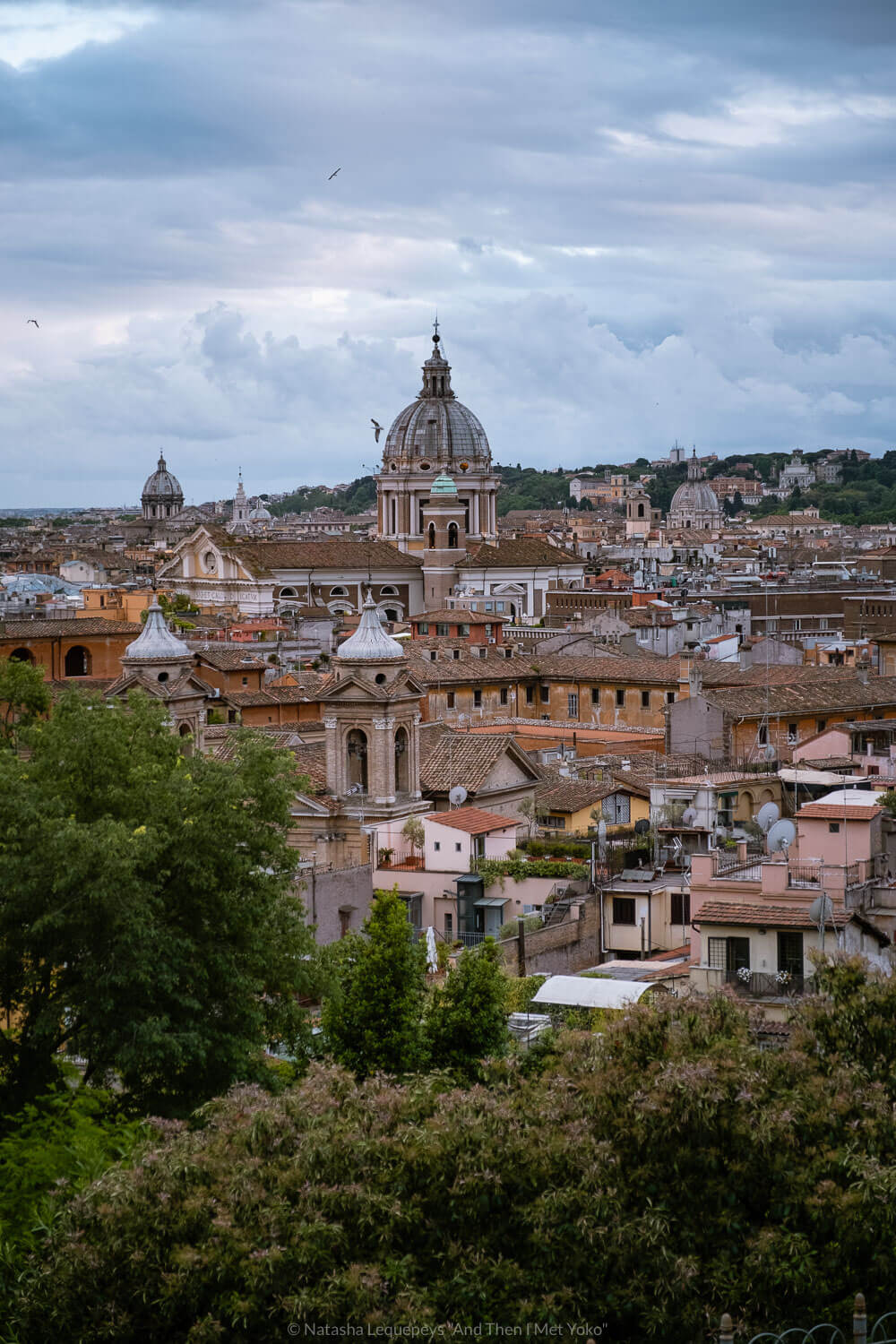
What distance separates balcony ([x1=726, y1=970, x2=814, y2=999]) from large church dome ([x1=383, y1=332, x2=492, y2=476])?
7586cm

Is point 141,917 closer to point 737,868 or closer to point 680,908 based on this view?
point 737,868

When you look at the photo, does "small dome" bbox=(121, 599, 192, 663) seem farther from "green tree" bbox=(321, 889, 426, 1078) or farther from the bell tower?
the bell tower

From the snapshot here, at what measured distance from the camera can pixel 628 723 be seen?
42938mm

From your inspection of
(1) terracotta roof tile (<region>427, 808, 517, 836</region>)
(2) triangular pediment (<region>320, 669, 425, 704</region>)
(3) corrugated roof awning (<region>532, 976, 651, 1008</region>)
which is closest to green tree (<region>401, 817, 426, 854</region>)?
(1) terracotta roof tile (<region>427, 808, 517, 836</region>)

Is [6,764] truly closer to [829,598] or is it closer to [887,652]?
[887,652]

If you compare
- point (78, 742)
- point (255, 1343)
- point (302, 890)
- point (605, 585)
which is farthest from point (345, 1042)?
point (605, 585)

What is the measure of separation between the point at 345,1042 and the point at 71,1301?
21.1 ft

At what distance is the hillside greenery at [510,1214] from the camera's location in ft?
36.0

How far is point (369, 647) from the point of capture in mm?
28547

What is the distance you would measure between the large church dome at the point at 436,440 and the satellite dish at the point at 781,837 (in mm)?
72139

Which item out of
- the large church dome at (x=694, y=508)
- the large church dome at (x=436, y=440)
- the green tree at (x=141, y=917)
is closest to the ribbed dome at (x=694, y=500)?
the large church dome at (x=694, y=508)

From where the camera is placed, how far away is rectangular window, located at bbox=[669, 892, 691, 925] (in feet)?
74.1

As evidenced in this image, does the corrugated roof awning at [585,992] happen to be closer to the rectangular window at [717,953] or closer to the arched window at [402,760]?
the rectangular window at [717,953]

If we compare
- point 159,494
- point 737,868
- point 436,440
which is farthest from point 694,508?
point 737,868
